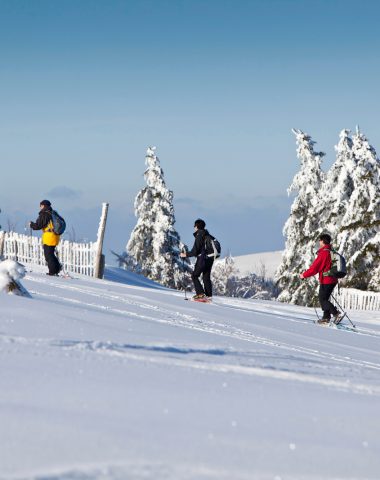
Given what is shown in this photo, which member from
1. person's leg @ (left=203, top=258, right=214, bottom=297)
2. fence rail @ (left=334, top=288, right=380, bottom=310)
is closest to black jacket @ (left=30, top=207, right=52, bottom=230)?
person's leg @ (left=203, top=258, right=214, bottom=297)

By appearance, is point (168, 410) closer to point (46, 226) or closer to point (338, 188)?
point (46, 226)

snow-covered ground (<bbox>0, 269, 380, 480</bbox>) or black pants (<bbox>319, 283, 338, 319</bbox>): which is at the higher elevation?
black pants (<bbox>319, 283, 338, 319</bbox>)

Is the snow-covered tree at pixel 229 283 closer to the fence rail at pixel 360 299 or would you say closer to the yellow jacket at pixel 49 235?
the fence rail at pixel 360 299

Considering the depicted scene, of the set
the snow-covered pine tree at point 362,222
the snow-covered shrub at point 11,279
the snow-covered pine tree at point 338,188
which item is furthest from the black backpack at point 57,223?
the snow-covered pine tree at point 338,188

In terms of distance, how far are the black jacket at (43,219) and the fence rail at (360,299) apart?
55.4ft

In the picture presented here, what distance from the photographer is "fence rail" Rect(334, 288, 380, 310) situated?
30047 mm

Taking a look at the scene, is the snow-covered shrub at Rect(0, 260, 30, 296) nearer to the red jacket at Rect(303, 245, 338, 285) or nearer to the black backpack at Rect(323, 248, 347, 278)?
the red jacket at Rect(303, 245, 338, 285)

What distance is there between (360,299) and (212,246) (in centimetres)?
1665

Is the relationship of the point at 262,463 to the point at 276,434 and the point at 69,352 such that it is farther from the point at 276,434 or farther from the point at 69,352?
the point at 69,352

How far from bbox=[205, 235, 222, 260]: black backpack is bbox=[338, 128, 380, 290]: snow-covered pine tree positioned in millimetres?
19613

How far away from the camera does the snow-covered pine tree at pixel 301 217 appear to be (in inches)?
1555

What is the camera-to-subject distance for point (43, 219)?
16672 mm

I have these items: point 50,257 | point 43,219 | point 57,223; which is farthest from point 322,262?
point 50,257

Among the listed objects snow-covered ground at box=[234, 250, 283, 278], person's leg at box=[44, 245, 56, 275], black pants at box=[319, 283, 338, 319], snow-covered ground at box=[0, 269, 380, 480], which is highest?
snow-covered ground at box=[234, 250, 283, 278]
